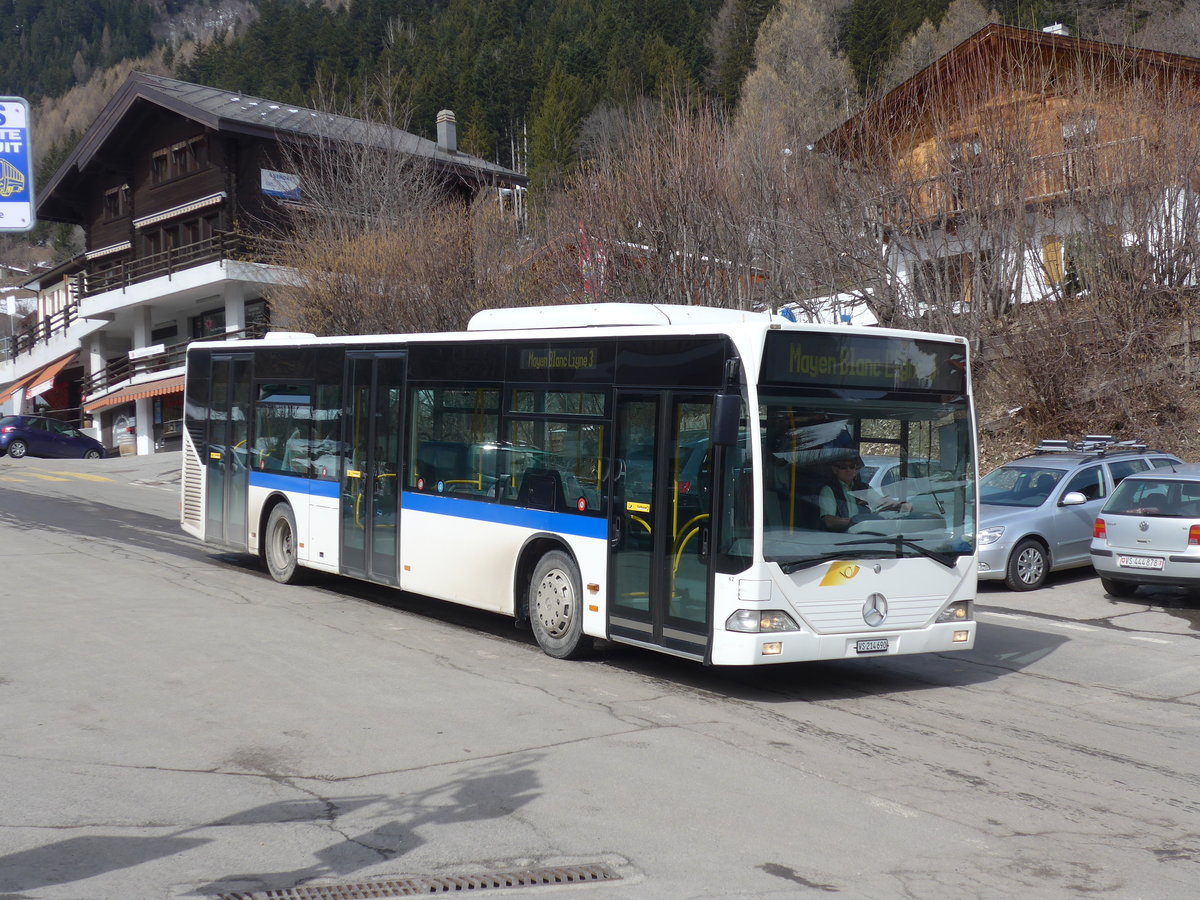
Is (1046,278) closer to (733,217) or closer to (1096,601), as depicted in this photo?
(733,217)

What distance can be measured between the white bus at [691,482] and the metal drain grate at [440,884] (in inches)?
138

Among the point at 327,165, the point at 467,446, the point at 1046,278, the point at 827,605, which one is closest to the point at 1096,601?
the point at 827,605

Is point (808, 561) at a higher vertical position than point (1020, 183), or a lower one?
lower

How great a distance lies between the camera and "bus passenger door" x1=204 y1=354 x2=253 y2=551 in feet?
49.9

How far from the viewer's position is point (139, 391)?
4328cm

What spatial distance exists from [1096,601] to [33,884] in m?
12.6

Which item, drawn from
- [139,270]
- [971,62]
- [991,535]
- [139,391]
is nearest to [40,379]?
[139,270]

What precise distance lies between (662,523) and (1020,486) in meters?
8.50

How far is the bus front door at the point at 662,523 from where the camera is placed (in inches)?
347

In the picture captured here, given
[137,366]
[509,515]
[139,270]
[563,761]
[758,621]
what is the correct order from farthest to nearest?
[139,270], [137,366], [509,515], [758,621], [563,761]

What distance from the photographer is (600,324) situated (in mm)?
10336

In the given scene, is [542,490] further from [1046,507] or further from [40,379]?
[40,379]

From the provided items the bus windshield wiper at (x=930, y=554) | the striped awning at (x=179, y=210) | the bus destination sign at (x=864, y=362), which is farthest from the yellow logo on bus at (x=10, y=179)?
the striped awning at (x=179, y=210)

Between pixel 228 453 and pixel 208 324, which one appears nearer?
pixel 228 453
